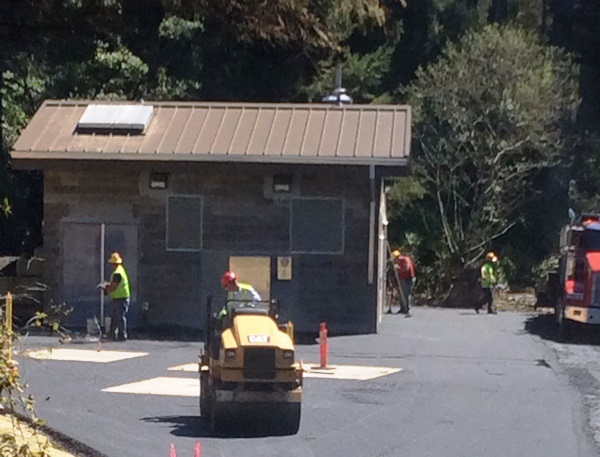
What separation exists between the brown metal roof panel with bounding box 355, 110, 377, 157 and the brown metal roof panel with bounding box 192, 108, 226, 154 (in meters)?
3.17

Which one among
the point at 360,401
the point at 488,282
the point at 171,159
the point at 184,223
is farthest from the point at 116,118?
the point at 360,401

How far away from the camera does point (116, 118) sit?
95.6 feet

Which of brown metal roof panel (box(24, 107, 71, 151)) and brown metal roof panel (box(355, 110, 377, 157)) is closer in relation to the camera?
brown metal roof panel (box(355, 110, 377, 157))

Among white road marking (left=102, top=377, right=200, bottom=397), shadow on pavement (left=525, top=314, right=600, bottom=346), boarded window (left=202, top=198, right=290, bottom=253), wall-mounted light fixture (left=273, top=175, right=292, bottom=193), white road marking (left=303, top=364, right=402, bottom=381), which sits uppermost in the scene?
wall-mounted light fixture (left=273, top=175, right=292, bottom=193)

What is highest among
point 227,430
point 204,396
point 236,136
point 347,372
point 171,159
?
point 236,136

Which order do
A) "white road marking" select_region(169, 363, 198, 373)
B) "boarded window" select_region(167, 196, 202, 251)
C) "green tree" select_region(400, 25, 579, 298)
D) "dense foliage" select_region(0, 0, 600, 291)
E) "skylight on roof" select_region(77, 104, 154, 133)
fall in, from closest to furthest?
"white road marking" select_region(169, 363, 198, 373)
"boarded window" select_region(167, 196, 202, 251)
"skylight on roof" select_region(77, 104, 154, 133)
"dense foliage" select_region(0, 0, 600, 291)
"green tree" select_region(400, 25, 579, 298)

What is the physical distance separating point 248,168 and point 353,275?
3.20 meters

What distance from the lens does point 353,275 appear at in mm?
27891

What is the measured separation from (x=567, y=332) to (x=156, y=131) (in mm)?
10457

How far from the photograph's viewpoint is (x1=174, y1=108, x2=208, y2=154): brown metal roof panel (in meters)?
28.0

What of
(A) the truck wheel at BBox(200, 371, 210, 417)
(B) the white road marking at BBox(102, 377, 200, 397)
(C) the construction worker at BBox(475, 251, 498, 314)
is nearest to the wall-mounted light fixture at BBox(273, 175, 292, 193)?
(B) the white road marking at BBox(102, 377, 200, 397)

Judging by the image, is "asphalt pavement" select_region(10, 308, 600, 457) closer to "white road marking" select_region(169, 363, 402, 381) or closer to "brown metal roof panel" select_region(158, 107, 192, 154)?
"white road marking" select_region(169, 363, 402, 381)

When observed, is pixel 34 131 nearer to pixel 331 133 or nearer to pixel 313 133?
pixel 313 133

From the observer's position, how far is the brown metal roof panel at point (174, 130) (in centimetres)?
2798
